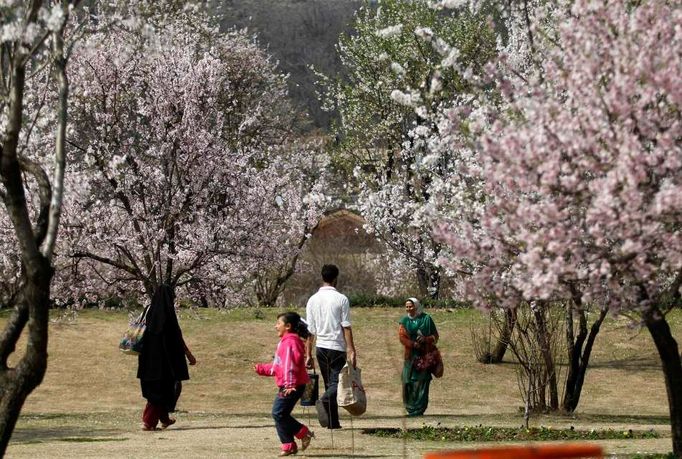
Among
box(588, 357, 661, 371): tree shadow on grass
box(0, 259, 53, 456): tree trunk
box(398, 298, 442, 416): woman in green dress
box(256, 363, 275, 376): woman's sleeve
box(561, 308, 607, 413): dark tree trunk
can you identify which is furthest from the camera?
box(588, 357, 661, 371): tree shadow on grass

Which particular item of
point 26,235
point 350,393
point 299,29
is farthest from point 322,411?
point 299,29

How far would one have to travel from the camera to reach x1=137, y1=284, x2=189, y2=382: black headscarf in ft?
52.2

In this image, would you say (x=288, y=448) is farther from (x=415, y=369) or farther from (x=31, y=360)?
(x=415, y=369)

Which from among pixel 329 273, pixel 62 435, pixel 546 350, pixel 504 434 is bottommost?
pixel 62 435

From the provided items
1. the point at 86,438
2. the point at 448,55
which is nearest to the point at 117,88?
the point at 86,438

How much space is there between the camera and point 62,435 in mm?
16828

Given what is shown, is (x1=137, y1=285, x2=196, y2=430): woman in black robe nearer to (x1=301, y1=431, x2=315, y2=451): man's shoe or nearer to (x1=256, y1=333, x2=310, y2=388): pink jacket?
(x1=301, y1=431, x2=315, y2=451): man's shoe

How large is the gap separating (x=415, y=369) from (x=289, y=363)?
318 inches

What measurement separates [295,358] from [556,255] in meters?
4.14

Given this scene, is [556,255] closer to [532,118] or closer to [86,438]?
[532,118]

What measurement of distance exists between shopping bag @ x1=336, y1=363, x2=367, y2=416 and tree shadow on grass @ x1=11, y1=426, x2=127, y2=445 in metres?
3.28

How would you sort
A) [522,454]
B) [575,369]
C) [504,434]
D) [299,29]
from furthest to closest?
[299,29] < [575,369] < [504,434] < [522,454]

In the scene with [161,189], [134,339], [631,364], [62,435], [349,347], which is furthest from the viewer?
[631,364]

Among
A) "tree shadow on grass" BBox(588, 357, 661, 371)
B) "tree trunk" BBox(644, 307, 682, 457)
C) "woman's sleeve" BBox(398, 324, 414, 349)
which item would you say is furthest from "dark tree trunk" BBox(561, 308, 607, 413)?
"tree shadow on grass" BBox(588, 357, 661, 371)
